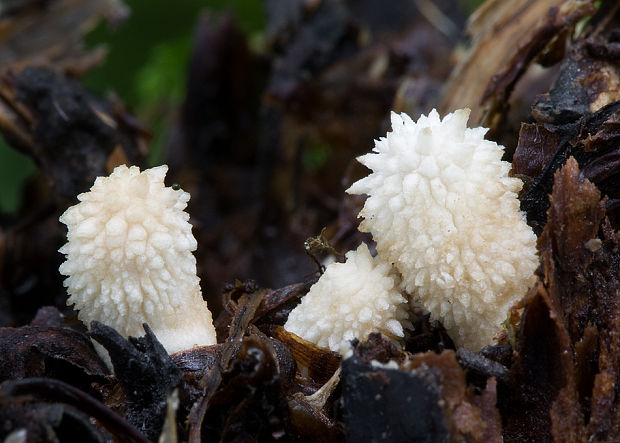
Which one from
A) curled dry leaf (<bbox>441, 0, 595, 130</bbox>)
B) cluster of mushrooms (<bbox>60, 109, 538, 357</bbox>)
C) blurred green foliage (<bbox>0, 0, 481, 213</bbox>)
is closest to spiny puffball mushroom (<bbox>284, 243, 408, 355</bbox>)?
cluster of mushrooms (<bbox>60, 109, 538, 357</bbox>)

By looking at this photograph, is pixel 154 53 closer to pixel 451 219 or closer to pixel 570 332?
pixel 451 219

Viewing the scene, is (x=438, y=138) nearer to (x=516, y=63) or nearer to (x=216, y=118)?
(x=516, y=63)

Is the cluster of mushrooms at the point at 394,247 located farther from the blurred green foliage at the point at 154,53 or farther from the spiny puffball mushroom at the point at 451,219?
the blurred green foliage at the point at 154,53

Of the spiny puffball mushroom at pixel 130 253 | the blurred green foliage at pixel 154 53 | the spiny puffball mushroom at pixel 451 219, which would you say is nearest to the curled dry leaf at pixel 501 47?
the spiny puffball mushroom at pixel 451 219

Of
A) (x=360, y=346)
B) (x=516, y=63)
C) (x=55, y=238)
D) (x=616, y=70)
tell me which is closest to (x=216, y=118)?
(x=55, y=238)

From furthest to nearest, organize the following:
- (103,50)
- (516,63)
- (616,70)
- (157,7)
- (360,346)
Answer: (157,7) → (103,50) → (516,63) → (616,70) → (360,346)
